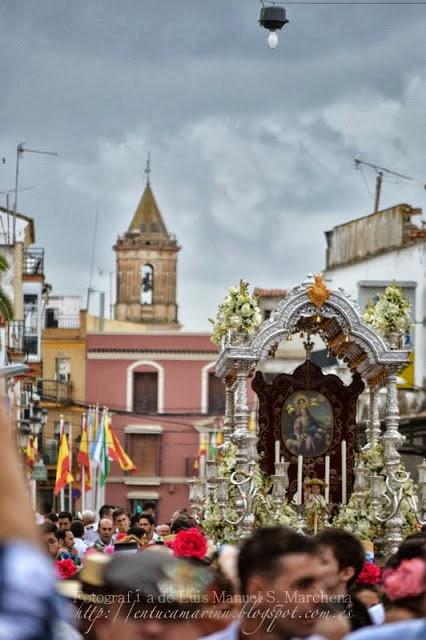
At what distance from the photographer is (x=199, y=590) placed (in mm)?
4809

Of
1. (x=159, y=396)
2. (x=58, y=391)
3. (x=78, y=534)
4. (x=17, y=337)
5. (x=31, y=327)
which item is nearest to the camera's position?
(x=78, y=534)

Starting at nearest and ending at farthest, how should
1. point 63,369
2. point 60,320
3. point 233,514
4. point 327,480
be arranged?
1. point 233,514
2. point 327,480
3. point 63,369
4. point 60,320

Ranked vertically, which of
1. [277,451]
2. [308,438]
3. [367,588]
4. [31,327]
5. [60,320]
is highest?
[60,320]

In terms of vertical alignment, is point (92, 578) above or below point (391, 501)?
above

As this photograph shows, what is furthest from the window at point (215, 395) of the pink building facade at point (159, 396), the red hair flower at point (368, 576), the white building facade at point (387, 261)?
the red hair flower at point (368, 576)

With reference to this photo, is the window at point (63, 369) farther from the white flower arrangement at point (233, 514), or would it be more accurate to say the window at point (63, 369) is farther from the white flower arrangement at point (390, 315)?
the white flower arrangement at point (233, 514)

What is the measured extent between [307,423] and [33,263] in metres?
43.2

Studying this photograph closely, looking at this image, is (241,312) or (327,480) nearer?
(241,312)

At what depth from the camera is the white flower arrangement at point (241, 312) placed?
2125 cm

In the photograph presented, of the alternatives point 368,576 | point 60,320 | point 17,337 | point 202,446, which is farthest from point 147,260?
point 368,576

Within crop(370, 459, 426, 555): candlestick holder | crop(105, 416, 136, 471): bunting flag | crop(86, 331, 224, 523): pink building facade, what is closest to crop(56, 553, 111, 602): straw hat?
crop(370, 459, 426, 555): candlestick holder

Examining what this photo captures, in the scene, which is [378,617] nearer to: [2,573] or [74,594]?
→ [74,594]

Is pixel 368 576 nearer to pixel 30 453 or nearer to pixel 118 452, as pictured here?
pixel 30 453

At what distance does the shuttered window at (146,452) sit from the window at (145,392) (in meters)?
1.33
